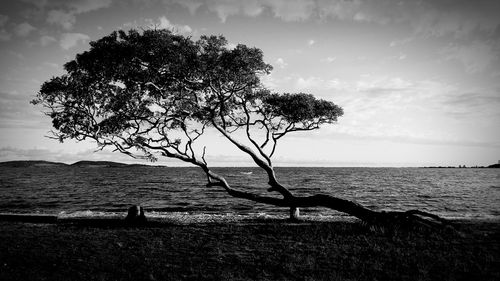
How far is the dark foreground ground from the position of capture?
9.30m

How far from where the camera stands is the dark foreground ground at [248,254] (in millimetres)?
9297

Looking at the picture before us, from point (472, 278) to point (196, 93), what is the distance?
650 inches

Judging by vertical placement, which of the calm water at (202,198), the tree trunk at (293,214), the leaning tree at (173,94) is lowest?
the calm water at (202,198)

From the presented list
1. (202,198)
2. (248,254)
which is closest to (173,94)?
(248,254)

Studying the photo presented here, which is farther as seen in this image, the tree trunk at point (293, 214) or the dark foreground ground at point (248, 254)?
the tree trunk at point (293, 214)

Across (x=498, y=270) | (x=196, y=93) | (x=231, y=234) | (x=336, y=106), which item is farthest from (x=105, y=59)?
(x=498, y=270)

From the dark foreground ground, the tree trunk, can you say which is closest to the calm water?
the tree trunk

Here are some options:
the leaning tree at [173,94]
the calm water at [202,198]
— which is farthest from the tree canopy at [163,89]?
the calm water at [202,198]

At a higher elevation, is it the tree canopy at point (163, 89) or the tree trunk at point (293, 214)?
the tree canopy at point (163, 89)

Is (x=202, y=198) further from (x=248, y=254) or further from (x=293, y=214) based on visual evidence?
(x=248, y=254)

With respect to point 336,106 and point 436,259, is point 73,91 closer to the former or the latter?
point 336,106

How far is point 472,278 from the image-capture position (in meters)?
8.76

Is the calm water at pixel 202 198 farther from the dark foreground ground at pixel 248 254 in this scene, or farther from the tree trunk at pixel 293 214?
the dark foreground ground at pixel 248 254

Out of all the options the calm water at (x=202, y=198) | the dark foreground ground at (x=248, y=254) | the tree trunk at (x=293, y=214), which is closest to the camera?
the dark foreground ground at (x=248, y=254)
